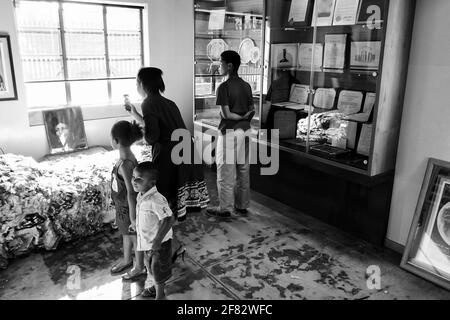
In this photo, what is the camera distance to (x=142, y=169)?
6.90ft

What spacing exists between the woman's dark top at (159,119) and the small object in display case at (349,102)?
154 centimetres

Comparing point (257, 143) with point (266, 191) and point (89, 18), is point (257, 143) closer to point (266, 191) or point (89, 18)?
point (266, 191)

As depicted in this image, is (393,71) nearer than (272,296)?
No

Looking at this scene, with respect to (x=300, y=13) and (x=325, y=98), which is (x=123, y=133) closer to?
(x=325, y=98)

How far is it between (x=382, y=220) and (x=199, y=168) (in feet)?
5.06

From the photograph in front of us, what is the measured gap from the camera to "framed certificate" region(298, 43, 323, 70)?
11.3ft

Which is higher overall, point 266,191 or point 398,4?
point 398,4

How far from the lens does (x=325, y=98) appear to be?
11.4ft

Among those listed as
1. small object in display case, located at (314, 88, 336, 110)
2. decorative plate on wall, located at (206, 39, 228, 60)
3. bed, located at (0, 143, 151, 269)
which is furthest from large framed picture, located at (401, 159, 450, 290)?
decorative plate on wall, located at (206, 39, 228, 60)

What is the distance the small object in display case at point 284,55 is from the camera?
3.72 metres

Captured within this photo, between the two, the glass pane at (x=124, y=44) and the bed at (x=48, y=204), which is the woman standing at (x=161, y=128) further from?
the glass pane at (x=124, y=44)
